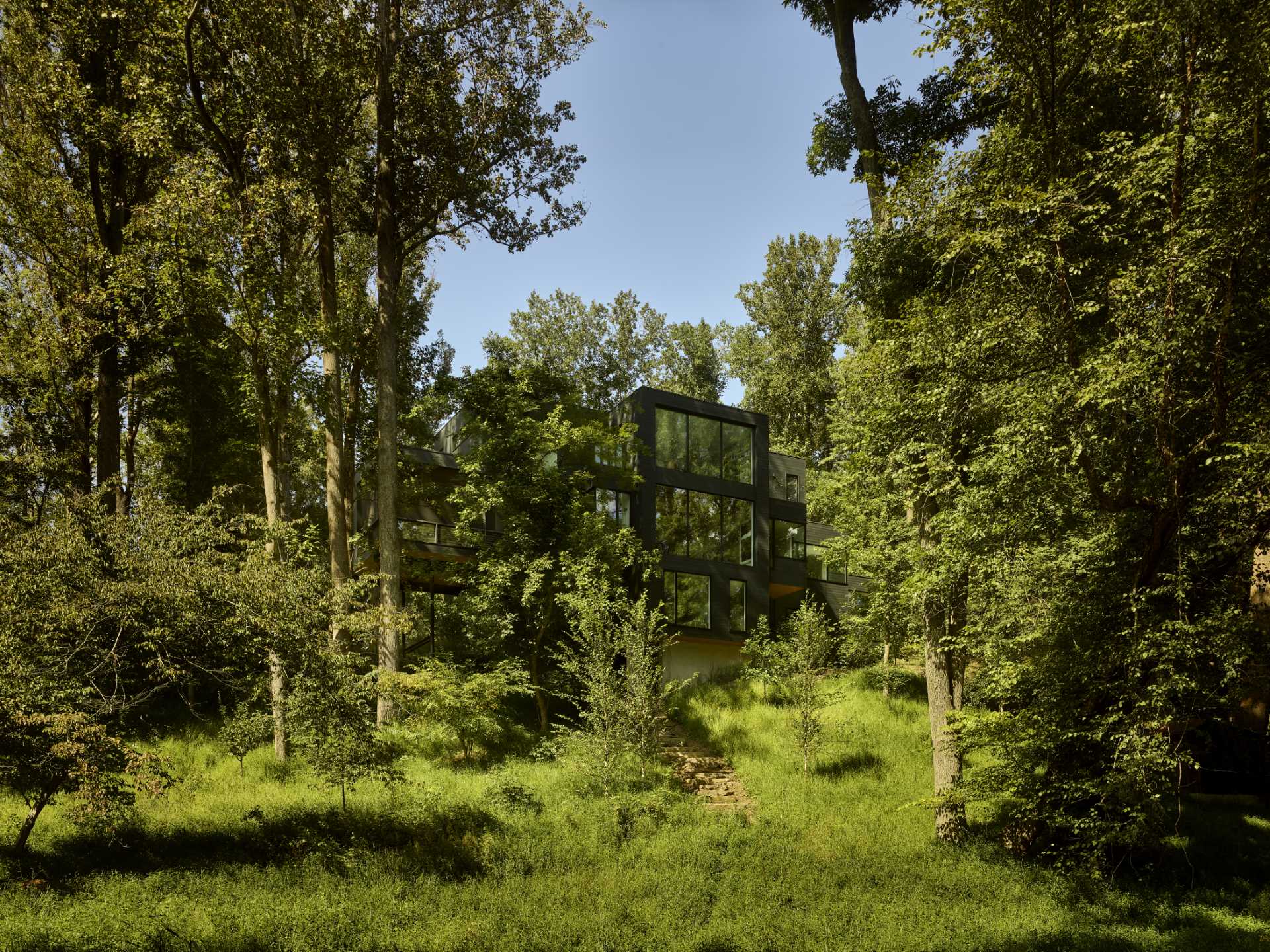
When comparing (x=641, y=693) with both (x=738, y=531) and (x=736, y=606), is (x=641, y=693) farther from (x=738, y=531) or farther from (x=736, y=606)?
(x=738, y=531)

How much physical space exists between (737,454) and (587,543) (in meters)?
8.37

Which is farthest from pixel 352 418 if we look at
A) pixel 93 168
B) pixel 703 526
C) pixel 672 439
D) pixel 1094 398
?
pixel 1094 398

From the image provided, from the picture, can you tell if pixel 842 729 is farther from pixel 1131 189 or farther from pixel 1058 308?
pixel 1131 189

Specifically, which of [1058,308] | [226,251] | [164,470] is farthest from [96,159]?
[1058,308]

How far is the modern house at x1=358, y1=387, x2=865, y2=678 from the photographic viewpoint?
2498 centimetres

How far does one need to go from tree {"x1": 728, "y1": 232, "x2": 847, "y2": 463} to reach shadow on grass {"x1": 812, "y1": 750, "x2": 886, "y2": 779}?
2042 centimetres

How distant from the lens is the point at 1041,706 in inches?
495

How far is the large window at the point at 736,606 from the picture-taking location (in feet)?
85.5

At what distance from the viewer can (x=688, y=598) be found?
25.5 metres

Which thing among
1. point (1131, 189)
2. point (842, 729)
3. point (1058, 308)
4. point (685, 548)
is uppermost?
point (1131, 189)

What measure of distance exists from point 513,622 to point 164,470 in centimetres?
1378

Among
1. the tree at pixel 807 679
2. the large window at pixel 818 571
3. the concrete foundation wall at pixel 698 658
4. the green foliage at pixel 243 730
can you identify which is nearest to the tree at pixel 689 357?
the large window at pixel 818 571

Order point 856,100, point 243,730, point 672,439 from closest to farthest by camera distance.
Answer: point 243,730
point 856,100
point 672,439

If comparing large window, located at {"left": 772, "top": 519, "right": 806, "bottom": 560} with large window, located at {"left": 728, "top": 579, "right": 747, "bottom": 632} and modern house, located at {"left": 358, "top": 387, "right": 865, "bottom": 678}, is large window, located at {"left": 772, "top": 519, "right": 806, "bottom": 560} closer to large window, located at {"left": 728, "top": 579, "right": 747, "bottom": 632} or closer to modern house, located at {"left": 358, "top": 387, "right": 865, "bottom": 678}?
modern house, located at {"left": 358, "top": 387, "right": 865, "bottom": 678}
